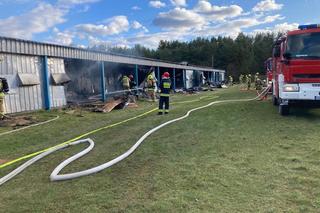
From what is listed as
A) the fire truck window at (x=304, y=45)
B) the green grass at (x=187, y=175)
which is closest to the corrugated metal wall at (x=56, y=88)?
the green grass at (x=187, y=175)

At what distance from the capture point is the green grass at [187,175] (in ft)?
11.2

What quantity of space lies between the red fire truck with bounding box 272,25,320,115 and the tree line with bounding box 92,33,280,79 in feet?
218

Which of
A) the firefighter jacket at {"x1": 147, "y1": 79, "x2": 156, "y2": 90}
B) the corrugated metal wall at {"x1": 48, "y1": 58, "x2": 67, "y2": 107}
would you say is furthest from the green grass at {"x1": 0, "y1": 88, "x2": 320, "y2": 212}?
the firefighter jacket at {"x1": 147, "y1": 79, "x2": 156, "y2": 90}

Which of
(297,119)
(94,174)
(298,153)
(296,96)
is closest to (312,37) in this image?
(296,96)

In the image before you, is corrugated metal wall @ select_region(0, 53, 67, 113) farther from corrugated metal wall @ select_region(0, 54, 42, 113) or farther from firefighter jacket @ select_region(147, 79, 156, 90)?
firefighter jacket @ select_region(147, 79, 156, 90)

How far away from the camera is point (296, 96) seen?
8.48 meters

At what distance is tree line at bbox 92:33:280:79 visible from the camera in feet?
251

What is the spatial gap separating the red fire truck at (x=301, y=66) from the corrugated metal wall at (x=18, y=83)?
1045cm

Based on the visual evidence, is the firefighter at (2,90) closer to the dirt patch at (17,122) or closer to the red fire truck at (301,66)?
the dirt patch at (17,122)

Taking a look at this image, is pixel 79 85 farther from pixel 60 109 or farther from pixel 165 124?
pixel 165 124

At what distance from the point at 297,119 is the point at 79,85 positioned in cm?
1546

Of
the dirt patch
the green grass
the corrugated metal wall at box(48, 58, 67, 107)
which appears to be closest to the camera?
the green grass

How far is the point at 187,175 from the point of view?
4.32 metres

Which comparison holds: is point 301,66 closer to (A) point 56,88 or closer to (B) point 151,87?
(A) point 56,88
